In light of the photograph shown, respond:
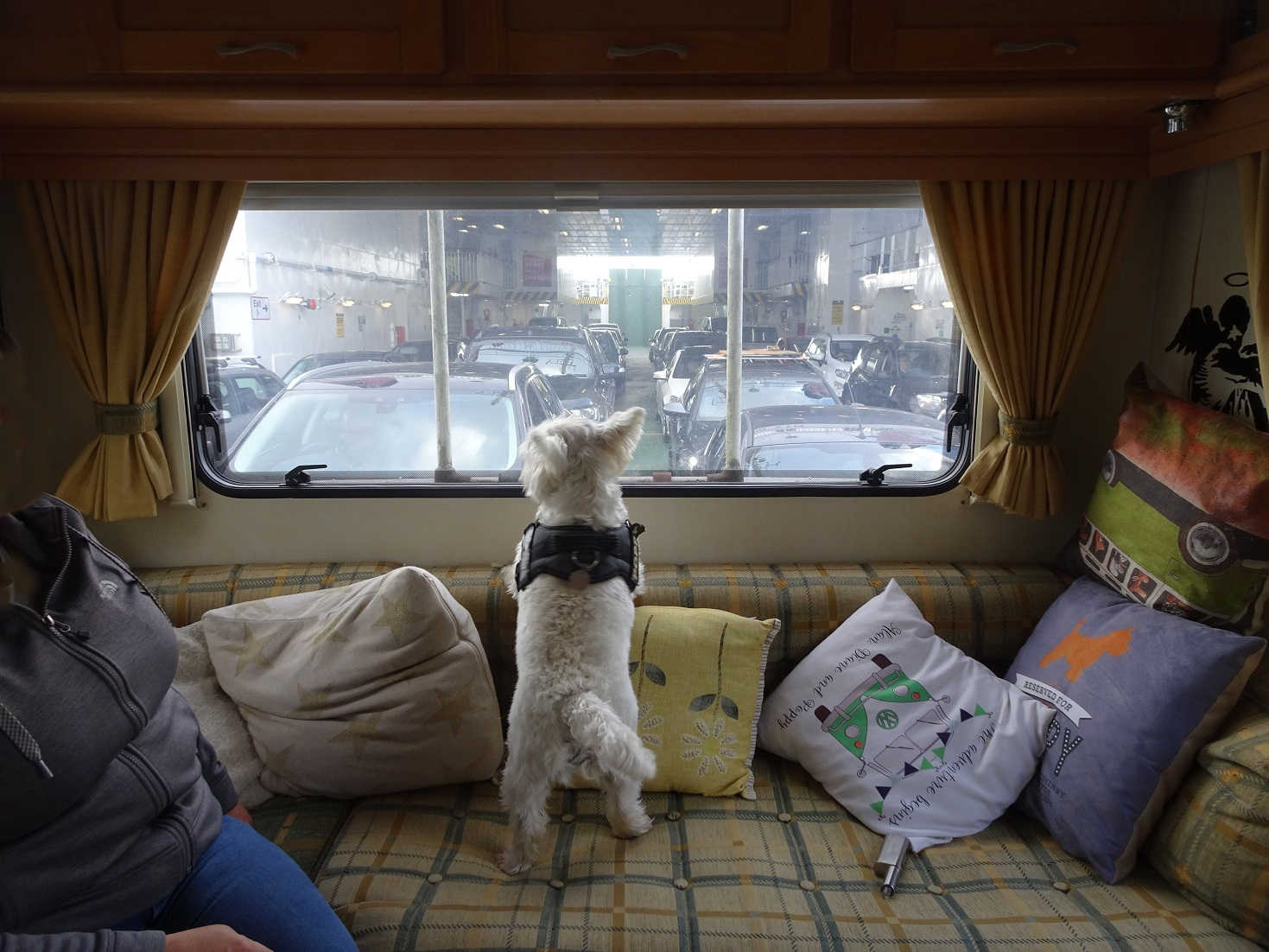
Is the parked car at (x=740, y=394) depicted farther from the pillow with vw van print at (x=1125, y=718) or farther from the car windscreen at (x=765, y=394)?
the pillow with vw van print at (x=1125, y=718)

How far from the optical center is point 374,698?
1.97 meters

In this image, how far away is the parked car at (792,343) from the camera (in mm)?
2539

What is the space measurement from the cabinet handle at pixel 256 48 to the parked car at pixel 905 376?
1.80m

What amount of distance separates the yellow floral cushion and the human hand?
104cm

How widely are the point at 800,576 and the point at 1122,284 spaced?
4.49ft

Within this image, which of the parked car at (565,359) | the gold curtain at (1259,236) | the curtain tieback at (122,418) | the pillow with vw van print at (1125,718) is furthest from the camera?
the parked car at (565,359)

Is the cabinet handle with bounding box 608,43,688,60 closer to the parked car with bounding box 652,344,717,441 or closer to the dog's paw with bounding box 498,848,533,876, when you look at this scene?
the parked car with bounding box 652,344,717,441

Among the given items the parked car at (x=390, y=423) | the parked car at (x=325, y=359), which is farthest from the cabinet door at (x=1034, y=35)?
the parked car at (x=325, y=359)

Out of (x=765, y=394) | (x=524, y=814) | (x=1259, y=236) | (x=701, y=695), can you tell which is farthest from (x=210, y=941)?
(x=1259, y=236)

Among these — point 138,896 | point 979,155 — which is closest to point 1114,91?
point 979,155

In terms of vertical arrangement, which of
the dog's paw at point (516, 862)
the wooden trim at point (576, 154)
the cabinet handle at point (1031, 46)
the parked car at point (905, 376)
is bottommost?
the dog's paw at point (516, 862)

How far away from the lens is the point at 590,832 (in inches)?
75.3

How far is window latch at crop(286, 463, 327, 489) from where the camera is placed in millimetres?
2523

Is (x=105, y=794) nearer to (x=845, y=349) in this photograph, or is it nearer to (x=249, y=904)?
(x=249, y=904)
